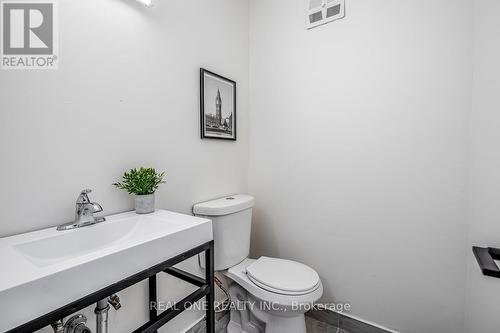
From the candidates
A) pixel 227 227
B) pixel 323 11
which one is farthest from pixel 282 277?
pixel 323 11

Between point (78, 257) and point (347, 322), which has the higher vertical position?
point (78, 257)

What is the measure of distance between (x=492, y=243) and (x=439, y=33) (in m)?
1.04

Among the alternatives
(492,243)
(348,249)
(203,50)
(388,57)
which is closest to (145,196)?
(203,50)

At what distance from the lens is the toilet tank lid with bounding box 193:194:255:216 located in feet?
4.32

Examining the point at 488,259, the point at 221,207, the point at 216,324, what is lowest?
the point at 216,324

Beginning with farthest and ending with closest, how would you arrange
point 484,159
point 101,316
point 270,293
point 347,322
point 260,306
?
1. point 347,322
2. point 260,306
3. point 270,293
4. point 484,159
5. point 101,316

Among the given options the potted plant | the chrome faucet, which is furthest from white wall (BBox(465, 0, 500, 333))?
the chrome faucet

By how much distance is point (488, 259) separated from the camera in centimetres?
96

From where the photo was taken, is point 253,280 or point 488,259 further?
point 253,280

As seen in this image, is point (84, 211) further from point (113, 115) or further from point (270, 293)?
point (270, 293)

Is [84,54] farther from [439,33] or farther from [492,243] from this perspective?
[492,243]

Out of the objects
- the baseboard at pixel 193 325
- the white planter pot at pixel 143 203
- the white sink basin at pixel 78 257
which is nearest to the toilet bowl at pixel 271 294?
the baseboard at pixel 193 325

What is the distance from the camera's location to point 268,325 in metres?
1.29

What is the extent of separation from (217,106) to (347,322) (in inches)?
63.4
